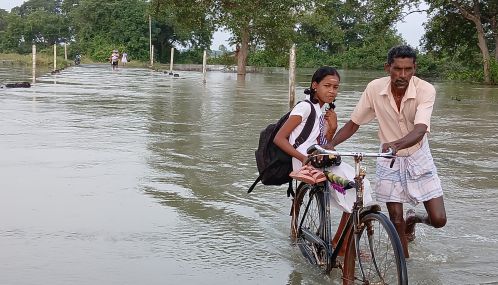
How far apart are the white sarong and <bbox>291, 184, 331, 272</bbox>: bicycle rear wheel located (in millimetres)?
429

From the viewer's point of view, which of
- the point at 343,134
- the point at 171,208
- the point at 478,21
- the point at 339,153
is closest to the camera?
the point at 339,153

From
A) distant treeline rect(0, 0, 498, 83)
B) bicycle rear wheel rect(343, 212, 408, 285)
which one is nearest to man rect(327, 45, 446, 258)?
bicycle rear wheel rect(343, 212, 408, 285)

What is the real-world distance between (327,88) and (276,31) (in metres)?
36.0

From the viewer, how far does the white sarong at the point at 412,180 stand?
4730mm

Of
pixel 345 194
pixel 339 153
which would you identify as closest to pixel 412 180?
pixel 345 194

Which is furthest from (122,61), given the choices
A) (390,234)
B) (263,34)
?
(390,234)

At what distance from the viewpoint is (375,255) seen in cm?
414

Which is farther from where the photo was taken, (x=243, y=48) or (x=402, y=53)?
(x=243, y=48)

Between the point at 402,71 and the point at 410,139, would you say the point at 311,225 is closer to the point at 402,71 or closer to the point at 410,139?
the point at 410,139

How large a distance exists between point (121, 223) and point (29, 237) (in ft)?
2.75

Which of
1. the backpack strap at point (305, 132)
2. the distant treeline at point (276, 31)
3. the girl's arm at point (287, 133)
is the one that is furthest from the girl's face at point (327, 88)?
the distant treeline at point (276, 31)

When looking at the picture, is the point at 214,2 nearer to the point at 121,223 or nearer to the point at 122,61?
the point at 122,61

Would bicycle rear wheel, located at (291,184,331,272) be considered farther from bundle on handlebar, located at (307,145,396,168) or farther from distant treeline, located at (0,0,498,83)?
distant treeline, located at (0,0,498,83)

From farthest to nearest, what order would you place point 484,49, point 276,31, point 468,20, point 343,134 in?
1. point 276,31
2. point 468,20
3. point 484,49
4. point 343,134
